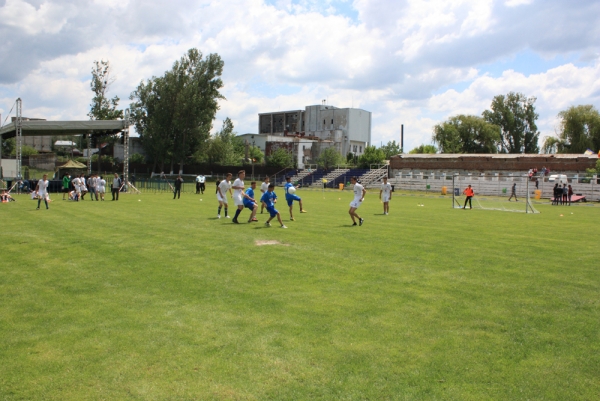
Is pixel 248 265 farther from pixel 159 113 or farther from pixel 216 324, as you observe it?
pixel 159 113

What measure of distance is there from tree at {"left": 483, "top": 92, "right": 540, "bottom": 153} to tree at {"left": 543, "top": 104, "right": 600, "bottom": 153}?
13.3 meters

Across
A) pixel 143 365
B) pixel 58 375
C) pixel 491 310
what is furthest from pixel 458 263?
pixel 58 375

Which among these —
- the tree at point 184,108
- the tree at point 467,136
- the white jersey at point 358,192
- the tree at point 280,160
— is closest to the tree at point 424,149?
the tree at point 467,136

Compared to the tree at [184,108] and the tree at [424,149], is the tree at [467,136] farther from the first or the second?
the tree at [184,108]

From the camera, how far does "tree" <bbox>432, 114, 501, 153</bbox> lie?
3029 inches

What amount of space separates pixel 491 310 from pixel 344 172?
5973cm

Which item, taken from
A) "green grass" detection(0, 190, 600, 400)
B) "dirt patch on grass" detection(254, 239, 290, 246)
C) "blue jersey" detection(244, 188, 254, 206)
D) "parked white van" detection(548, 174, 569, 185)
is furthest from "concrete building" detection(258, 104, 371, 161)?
"green grass" detection(0, 190, 600, 400)

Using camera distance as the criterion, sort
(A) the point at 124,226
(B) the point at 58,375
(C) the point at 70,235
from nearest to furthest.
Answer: (B) the point at 58,375 < (C) the point at 70,235 < (A) the point at 124,226

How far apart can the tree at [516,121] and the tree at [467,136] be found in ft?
11.8

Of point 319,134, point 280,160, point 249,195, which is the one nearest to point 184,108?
point 280,160

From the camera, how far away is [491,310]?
7.13 metres

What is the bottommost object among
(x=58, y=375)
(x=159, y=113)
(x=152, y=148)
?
(x=58, y=375)

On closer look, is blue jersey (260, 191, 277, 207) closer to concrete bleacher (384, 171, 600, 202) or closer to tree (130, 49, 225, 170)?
concrete bleacher (384, 171, 600, 202)

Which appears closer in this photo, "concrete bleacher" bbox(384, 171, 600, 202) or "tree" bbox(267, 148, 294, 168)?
"concrete bleacher" bbox(384, 171, 600, 202)
